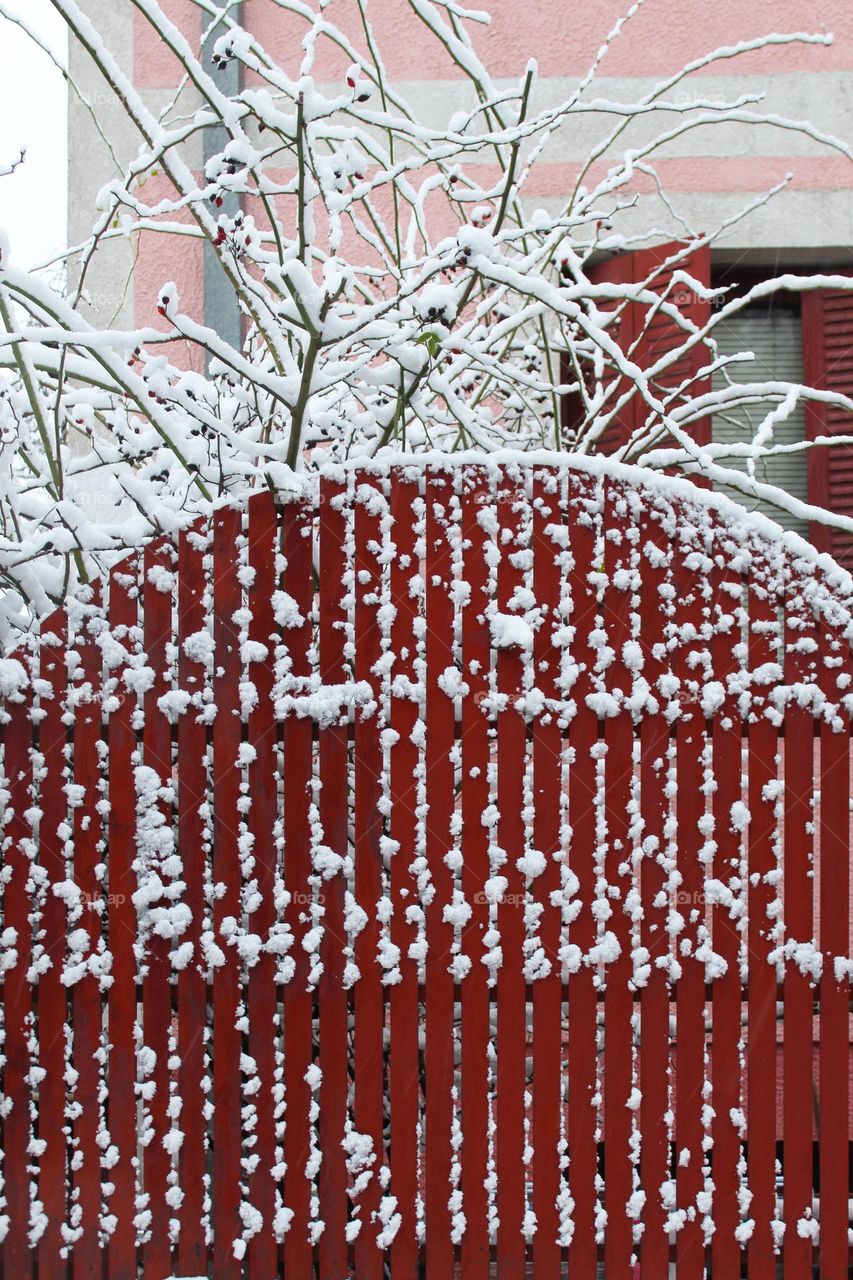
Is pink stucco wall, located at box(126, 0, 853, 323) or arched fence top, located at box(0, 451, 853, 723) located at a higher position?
pink stucco wall, located at box(126, 0, 853, 323)

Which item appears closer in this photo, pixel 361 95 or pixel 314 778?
pixel 361 95

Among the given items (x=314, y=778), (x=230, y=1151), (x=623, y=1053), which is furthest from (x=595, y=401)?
(x=230, y=1151)

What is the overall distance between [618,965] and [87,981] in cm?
113

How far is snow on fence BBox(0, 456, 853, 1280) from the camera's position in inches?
88.9

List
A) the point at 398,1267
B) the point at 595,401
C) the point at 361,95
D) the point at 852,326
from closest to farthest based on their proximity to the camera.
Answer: the point at 361,95 < the point at 398,1267 < the point at 595,401 < the point at 852,326

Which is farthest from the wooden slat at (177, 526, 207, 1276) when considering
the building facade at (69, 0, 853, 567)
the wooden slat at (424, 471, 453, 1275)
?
the building facade at (69, 0, 853, 567)

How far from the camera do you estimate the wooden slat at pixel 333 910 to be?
7.40 feet

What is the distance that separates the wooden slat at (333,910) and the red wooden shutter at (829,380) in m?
3.31

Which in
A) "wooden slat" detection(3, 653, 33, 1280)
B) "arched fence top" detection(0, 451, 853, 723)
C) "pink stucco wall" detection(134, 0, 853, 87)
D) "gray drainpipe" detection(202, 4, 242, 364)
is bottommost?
"wooden slat" detection(3, 653, 33, 1280)

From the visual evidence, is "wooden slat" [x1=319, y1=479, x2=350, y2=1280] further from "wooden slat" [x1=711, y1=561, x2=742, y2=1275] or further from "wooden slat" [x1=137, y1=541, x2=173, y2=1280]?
"wooden slat" [x1=711, y1=561, x2=742, y2=1275]

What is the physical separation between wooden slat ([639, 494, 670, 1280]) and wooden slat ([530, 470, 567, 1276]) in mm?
183

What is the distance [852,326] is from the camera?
200 inches

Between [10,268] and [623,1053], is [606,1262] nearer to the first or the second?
[623,1053]

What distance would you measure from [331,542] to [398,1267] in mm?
1525
